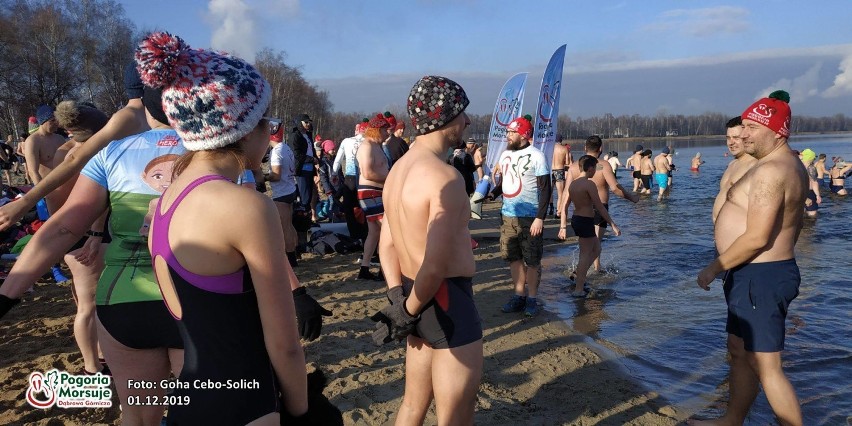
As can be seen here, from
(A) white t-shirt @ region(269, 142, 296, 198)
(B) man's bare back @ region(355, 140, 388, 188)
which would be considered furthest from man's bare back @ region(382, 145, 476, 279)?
(A) white t-shirt @ region(269, 142, 296, 198)

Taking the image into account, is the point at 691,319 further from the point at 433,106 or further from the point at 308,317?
the point at 308,317

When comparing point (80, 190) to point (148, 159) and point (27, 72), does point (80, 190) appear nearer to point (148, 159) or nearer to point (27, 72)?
point (148, 159)

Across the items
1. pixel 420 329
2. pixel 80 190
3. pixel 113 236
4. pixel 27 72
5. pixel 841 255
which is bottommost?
pixel 841 255

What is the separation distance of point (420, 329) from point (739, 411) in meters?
2.33

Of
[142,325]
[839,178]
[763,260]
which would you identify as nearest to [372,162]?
[763,260]

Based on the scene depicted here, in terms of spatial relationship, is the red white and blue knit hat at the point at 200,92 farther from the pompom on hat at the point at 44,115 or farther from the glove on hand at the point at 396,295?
the pompom on hat at the point at 44,115

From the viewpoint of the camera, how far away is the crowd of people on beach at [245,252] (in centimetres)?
146

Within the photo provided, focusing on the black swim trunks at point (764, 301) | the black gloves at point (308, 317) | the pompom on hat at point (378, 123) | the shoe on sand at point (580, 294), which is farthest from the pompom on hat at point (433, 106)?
the shoe on sand at point (580, 294)

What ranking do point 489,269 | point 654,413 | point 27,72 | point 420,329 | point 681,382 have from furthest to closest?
point 27,72, point 489,269, point 681,382, point 654,413, point 420,329

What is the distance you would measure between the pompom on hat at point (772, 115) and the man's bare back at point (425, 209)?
2.10 metres

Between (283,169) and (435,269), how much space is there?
5.19 meters

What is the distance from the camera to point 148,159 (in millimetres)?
2314

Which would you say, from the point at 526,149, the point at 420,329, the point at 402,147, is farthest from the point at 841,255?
the point at 420,329

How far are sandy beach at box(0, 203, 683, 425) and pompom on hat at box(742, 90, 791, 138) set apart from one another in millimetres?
2034
